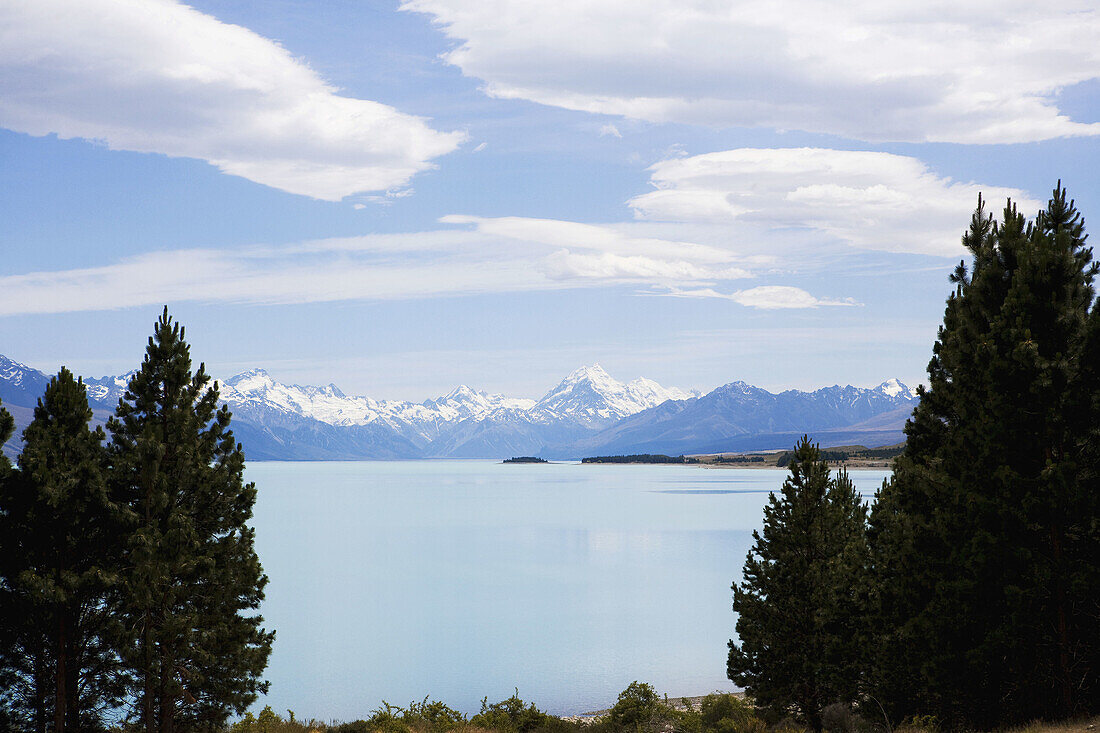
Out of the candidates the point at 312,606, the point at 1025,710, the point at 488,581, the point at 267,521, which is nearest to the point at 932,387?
the point at 1025,710

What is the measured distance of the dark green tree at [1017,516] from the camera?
1927 cm

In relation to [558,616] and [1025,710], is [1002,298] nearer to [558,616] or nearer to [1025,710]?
[1025,710]

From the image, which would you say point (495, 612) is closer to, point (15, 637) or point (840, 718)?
point (840, 718)

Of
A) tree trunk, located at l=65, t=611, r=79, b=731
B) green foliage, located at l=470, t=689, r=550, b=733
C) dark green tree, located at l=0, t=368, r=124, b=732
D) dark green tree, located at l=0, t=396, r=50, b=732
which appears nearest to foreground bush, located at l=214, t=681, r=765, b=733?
green foliage, located at l=470, t=689, r=550, b=733

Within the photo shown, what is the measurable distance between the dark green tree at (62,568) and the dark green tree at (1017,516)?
71.0ft

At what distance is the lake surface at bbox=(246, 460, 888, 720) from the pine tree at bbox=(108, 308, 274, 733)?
811 inches

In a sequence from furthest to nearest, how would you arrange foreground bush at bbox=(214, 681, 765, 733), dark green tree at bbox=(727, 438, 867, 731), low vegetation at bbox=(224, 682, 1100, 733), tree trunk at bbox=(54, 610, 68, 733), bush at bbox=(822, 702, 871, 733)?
dark green tree at bbox=(727, 438, 867, 731) < bush at bbox=(822, 702, 871, 733) < foreground bush at bbox=(214, 681, 765, 733) < low vegetation at bbox=(224, 682, 1100, 733) < tree trunk at bbox=(54, 610, 68, 733)

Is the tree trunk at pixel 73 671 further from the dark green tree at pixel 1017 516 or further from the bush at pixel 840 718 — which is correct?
the bush at pixel 840 718

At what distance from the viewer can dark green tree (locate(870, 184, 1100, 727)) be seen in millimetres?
19266

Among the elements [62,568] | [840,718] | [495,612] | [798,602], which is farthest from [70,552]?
[495,612]

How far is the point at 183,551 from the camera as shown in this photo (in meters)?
23.3

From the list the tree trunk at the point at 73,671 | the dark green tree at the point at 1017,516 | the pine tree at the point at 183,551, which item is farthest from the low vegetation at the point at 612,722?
the tree trunk at the point at 73,671

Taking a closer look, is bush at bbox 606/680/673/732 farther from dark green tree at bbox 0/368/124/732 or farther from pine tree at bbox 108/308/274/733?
dark green tree at bbox 0/368/124/732

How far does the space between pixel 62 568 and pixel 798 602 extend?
77.5 ft
